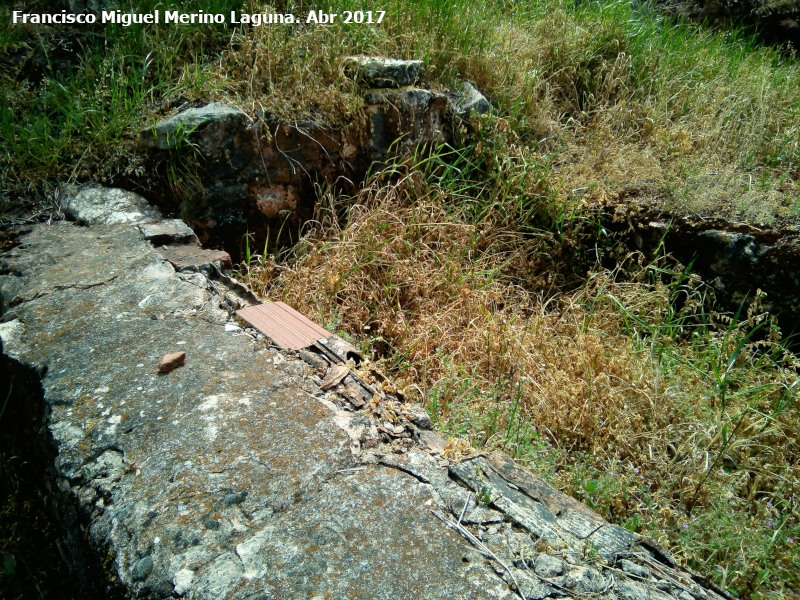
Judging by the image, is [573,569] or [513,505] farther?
[513,505]

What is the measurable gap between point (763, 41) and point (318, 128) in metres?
4.87

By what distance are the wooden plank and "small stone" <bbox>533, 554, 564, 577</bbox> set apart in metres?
1.00

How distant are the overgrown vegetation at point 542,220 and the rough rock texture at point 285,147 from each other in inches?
4.5

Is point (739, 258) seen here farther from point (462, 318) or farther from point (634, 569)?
point (634, 569)

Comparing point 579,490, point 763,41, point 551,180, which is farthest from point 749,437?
point 763,41

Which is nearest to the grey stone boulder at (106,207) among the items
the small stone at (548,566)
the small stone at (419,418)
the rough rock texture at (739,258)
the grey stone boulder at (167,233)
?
the grey stone boulder at (167,233)

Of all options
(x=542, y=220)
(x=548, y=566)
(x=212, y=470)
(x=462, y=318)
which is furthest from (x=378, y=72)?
(x=548, y=566)

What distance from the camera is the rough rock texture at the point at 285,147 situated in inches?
128

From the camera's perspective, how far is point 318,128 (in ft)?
11.7

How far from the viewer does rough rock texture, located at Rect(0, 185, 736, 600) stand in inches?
51.8

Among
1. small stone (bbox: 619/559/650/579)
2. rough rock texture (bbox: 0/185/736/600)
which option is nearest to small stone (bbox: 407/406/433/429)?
rough rock texture (bbox: 0/185/736/600)

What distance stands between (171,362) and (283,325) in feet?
1.37

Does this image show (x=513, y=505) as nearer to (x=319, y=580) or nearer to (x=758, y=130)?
(x=319, y=580)

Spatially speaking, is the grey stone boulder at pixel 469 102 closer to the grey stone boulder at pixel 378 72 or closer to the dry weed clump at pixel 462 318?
the grey stone boulder at pixel 378 72
